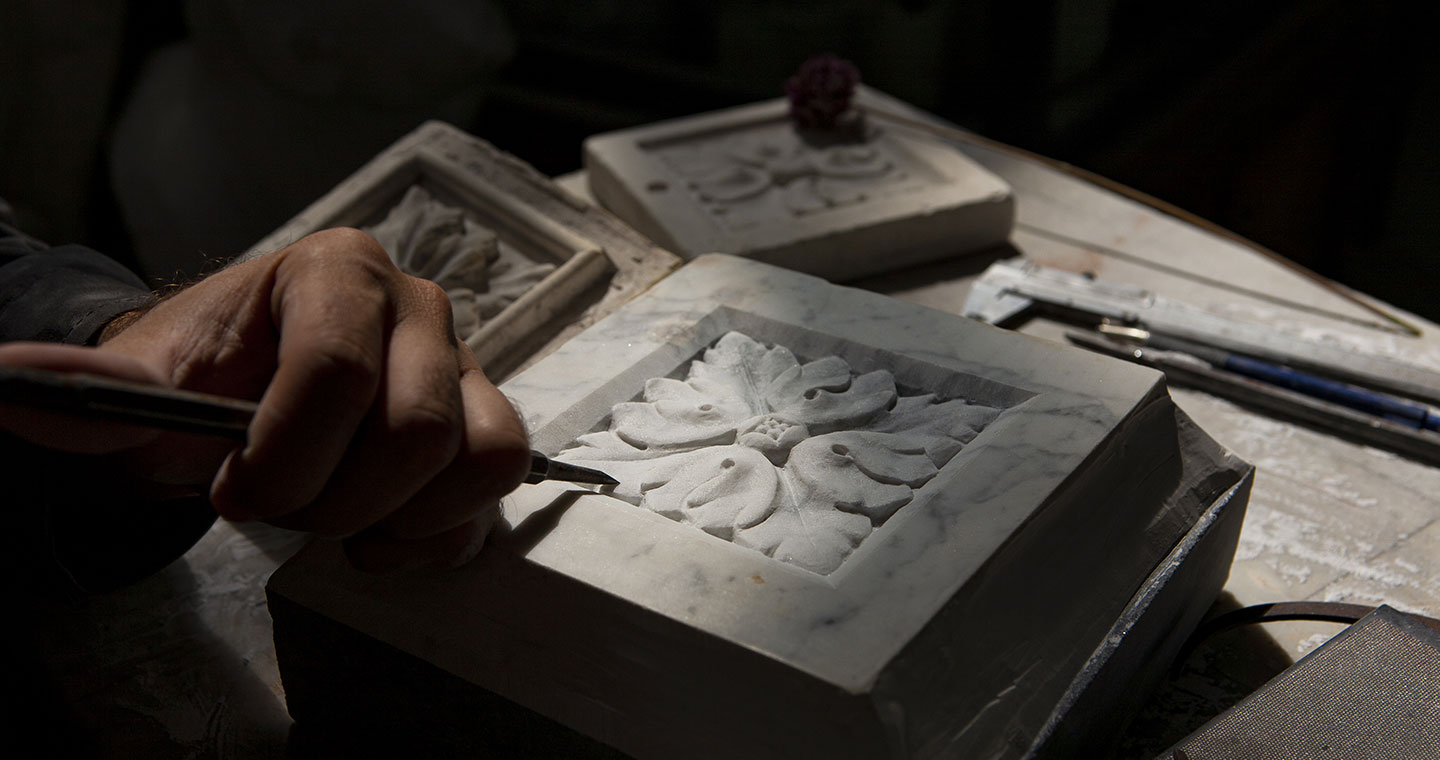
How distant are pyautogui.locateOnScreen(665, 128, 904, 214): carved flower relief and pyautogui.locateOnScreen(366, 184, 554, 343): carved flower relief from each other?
47 cm

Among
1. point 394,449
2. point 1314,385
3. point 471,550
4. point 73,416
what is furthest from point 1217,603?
point 73,416

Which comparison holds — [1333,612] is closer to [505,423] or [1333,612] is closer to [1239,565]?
[1239,565]

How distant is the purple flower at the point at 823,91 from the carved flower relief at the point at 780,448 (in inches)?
43.2

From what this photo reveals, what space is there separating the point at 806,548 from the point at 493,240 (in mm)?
982

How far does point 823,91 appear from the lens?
225 cm

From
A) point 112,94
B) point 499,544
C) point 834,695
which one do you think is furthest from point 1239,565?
point 112,94

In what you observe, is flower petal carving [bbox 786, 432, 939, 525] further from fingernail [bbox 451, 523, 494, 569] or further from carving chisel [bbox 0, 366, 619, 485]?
carving chisel [bbox 0, 366, 619, 485]

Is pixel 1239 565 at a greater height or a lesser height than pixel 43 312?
lesser

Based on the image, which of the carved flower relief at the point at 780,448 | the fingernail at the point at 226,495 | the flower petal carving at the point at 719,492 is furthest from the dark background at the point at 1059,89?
the fingernail at the point at 226,495

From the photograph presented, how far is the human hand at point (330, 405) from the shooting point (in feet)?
2.63

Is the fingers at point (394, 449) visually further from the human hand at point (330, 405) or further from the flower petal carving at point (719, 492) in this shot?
the flower petal carving at point (719, 492)

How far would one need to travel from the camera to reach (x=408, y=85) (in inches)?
127

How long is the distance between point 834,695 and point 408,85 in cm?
288

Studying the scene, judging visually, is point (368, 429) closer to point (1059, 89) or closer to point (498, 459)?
point (498, 459)
